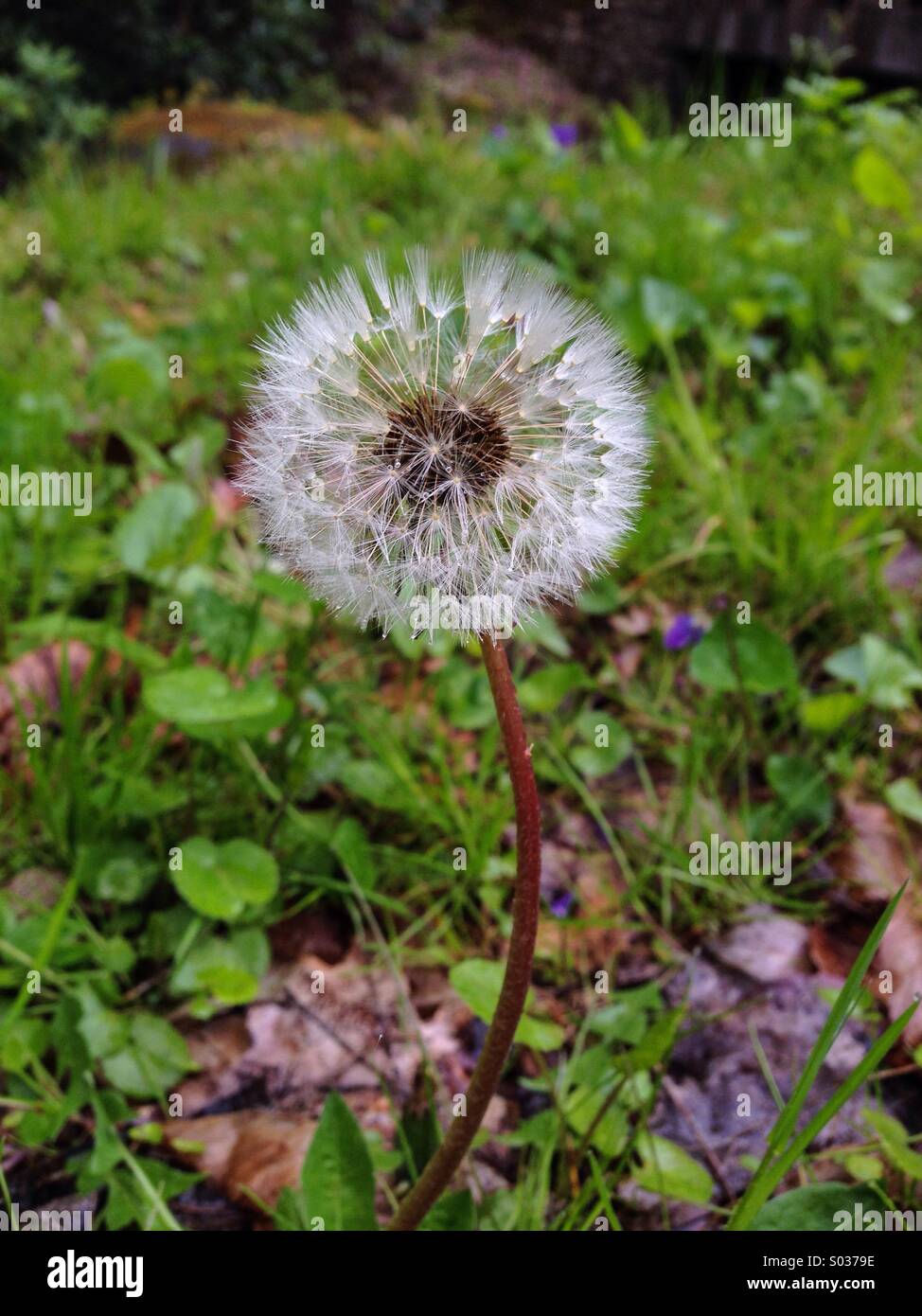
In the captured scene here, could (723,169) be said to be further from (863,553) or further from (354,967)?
(354,967)

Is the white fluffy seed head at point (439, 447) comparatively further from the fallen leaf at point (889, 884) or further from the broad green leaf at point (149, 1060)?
the fallen leaf at point (889, 884)

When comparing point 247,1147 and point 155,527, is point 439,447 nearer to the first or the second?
point 247,1147

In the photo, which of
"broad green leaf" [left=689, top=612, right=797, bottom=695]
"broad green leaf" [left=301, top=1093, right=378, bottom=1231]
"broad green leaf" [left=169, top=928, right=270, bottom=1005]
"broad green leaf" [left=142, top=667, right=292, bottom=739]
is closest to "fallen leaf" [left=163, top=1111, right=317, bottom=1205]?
"broad green leaf" [left=169, top=928, right=270, bottom=1005]

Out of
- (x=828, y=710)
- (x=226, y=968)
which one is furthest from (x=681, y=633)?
(x=226, y=968)

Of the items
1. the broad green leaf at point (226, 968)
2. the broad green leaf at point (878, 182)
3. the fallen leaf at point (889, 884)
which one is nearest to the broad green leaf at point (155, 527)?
the broad green leaf at point (226, 968)

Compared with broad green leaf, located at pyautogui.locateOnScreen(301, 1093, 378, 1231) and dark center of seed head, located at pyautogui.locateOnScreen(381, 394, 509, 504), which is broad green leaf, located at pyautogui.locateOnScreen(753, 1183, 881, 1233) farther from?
dark center of seed head, located at pyautogui.locateOnScreen(381, 394, 509, 504)

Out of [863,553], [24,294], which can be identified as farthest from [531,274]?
[24,294]
